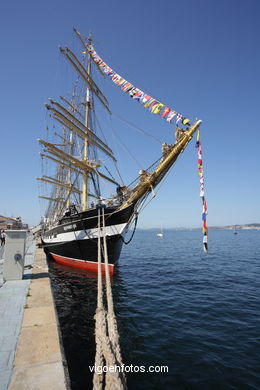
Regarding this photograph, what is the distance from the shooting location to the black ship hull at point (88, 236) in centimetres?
1261

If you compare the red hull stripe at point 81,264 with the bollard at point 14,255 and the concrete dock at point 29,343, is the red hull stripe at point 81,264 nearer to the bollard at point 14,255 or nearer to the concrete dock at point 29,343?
the bollard at point 14,255

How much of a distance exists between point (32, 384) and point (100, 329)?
1019mm

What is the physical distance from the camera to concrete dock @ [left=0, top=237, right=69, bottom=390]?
2.71 metres

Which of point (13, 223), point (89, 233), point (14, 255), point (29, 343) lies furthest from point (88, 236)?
point (29, 343)

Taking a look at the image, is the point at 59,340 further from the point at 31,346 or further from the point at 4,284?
the point at 4,284

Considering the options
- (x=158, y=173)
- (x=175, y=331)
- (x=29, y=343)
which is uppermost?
(x=158, y=173)

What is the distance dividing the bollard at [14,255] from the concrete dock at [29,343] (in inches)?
37.5

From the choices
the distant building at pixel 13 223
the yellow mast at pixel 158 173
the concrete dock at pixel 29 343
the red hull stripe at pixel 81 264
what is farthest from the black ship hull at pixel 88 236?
the concrete dock at pixel 29 343

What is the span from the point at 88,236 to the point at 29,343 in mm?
9788

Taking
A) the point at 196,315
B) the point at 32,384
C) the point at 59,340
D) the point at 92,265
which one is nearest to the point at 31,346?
the point at 59,340

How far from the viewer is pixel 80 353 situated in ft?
16.4

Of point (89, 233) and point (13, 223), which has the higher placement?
point (13, 223)

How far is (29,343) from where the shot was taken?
11.5 ft

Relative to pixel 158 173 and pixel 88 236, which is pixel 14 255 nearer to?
pixel 88 236
